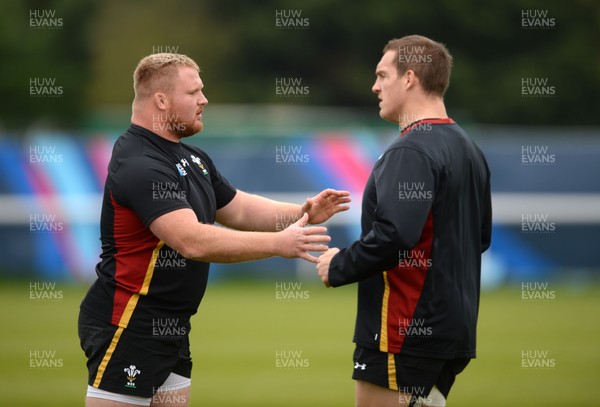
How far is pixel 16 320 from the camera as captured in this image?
587 inches

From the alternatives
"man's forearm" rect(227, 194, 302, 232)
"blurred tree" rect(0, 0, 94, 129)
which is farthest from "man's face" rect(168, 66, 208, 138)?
"blurred tree" rect(0, 0, 94, 129)

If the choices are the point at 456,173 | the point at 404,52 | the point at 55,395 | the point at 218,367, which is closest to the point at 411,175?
the point at 456,173

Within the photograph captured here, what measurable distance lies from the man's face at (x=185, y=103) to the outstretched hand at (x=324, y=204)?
3.03 feet

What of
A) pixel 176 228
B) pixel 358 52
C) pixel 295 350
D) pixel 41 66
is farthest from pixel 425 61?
pixel 358 52

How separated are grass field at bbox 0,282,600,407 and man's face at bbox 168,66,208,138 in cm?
438

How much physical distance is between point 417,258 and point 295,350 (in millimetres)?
7393

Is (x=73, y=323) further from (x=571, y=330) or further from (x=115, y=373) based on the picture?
(x=115, y=373)

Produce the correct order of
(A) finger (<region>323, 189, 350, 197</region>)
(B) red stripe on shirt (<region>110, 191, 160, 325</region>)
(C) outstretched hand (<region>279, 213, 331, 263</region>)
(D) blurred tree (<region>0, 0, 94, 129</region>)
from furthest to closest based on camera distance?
(D) blurred tree (<region>0, 0, 94, 129</region>), (A) finger (<region>323, 189, 350, 197</region>), (B) red stripe on shirt (<region>110, 191, 160, 325</region>), (C) outstretched hand (<region>279, 213, 331, 263</region>)

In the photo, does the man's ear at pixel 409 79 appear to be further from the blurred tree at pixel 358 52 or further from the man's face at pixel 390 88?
the blurred tree at pixel 358 52

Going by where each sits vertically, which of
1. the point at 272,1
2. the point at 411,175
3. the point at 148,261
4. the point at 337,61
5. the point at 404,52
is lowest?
the point at 148,261

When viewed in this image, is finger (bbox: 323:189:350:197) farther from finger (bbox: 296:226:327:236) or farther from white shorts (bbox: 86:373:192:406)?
white shorts (bbox: 86:373:192:406)

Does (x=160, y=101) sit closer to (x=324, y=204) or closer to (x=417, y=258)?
(x=324, y=204)

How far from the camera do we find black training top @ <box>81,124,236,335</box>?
18.1 feet

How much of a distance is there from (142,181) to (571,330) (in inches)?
395
